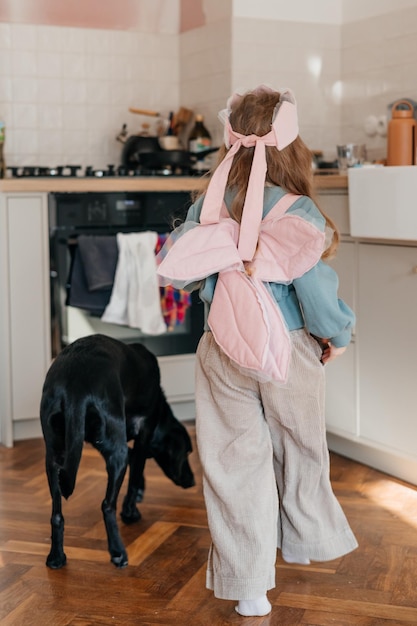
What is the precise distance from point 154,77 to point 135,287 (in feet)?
4.41

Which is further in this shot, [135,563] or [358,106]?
[358,106]

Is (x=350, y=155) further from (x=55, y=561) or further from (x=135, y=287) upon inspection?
(x=55, y=561)

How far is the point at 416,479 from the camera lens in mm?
3131

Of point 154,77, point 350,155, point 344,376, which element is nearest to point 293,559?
point 344,376

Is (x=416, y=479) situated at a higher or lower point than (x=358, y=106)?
lower

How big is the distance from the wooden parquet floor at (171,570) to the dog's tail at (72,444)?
275 mm

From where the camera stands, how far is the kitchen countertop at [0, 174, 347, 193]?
333 cm

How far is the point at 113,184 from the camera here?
3.67 meters

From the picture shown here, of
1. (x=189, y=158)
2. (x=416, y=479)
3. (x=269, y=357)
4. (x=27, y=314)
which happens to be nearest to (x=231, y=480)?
(x=269, y=357)

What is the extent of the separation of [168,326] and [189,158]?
849 mm

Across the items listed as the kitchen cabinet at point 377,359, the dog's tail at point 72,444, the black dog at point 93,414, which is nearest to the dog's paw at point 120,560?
the black dog at point 93,414

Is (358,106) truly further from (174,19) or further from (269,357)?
(269,357)

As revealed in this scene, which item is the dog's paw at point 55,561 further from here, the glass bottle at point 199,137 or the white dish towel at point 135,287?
the glass bottle at point 199,137

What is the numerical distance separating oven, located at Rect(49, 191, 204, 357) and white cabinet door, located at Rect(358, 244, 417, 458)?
84 centimetres
